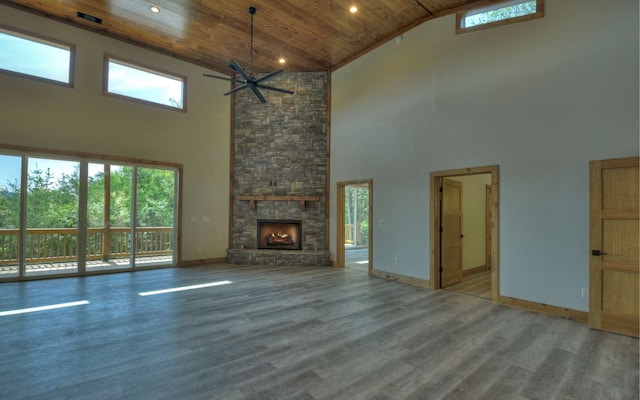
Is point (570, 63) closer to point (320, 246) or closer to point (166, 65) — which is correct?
point (320, 246)

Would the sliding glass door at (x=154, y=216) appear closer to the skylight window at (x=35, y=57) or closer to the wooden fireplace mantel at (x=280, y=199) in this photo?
the wooden fireplace mantel at (x=280, y=199)

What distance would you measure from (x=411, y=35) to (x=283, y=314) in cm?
545

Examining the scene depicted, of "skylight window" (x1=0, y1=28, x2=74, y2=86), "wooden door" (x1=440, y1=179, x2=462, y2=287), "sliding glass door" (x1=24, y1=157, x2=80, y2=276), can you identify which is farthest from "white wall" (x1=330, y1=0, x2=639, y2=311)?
"skylight window" (x1=0, y1=28, x2=74, y2=86)

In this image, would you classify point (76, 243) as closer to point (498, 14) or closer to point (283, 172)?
point (283, 172)

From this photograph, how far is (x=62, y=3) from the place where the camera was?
5199mm

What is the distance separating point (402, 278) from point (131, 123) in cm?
653

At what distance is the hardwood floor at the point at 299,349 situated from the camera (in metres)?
2.23

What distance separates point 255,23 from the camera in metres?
5.63

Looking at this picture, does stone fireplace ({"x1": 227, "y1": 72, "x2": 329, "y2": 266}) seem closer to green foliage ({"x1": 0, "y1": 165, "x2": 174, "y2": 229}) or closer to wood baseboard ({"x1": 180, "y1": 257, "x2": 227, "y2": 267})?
wood baseboard ({"x1": 180, "y1": 257, "x2": 227, "y2": 267})

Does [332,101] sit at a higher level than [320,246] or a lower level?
higher

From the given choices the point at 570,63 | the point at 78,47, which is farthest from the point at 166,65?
the point at 570,63

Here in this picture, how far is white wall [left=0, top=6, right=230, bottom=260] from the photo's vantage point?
5391mm

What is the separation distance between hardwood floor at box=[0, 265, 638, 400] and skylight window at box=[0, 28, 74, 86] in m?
3.88

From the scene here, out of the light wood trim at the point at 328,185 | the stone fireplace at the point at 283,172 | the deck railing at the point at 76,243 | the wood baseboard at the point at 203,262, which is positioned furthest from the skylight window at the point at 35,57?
the light wood trim at the point at 328,185
